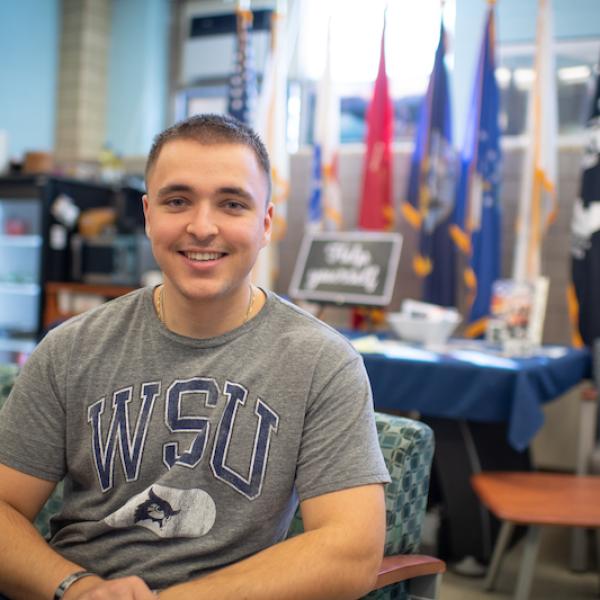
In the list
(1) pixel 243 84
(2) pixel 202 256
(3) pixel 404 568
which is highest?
(1) pixel 243 84

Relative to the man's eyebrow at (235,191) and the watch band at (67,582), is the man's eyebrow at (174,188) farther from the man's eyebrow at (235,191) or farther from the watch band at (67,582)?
the watch band at (67,582)

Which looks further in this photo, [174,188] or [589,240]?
[589,240]

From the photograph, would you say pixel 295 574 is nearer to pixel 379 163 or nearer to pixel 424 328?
pixel 424 328

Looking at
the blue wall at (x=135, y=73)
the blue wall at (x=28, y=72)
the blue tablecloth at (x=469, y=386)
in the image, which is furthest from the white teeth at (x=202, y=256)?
the blue wall at (x=135, y=73)

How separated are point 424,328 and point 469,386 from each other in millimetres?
618

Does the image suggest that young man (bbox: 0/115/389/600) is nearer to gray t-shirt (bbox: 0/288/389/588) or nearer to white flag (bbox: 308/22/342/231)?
gray t-shirt (bbox: 0/288/389/588)

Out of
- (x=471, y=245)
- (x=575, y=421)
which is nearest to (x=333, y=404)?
(x=471, y=245)

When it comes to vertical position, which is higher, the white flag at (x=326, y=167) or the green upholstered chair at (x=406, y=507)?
the white flag at (x=326, y=167)

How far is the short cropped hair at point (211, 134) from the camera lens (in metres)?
1.25

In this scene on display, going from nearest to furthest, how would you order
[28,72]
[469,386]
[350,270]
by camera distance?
[469,386] → [350,270] → [28,72]

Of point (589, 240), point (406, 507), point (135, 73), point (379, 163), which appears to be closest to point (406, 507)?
point (406, 507)

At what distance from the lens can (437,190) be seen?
4.31 metres

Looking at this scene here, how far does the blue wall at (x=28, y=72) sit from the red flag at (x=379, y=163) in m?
3.00

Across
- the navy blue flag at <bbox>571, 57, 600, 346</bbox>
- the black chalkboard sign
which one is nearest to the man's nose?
the black chalkboard sign
